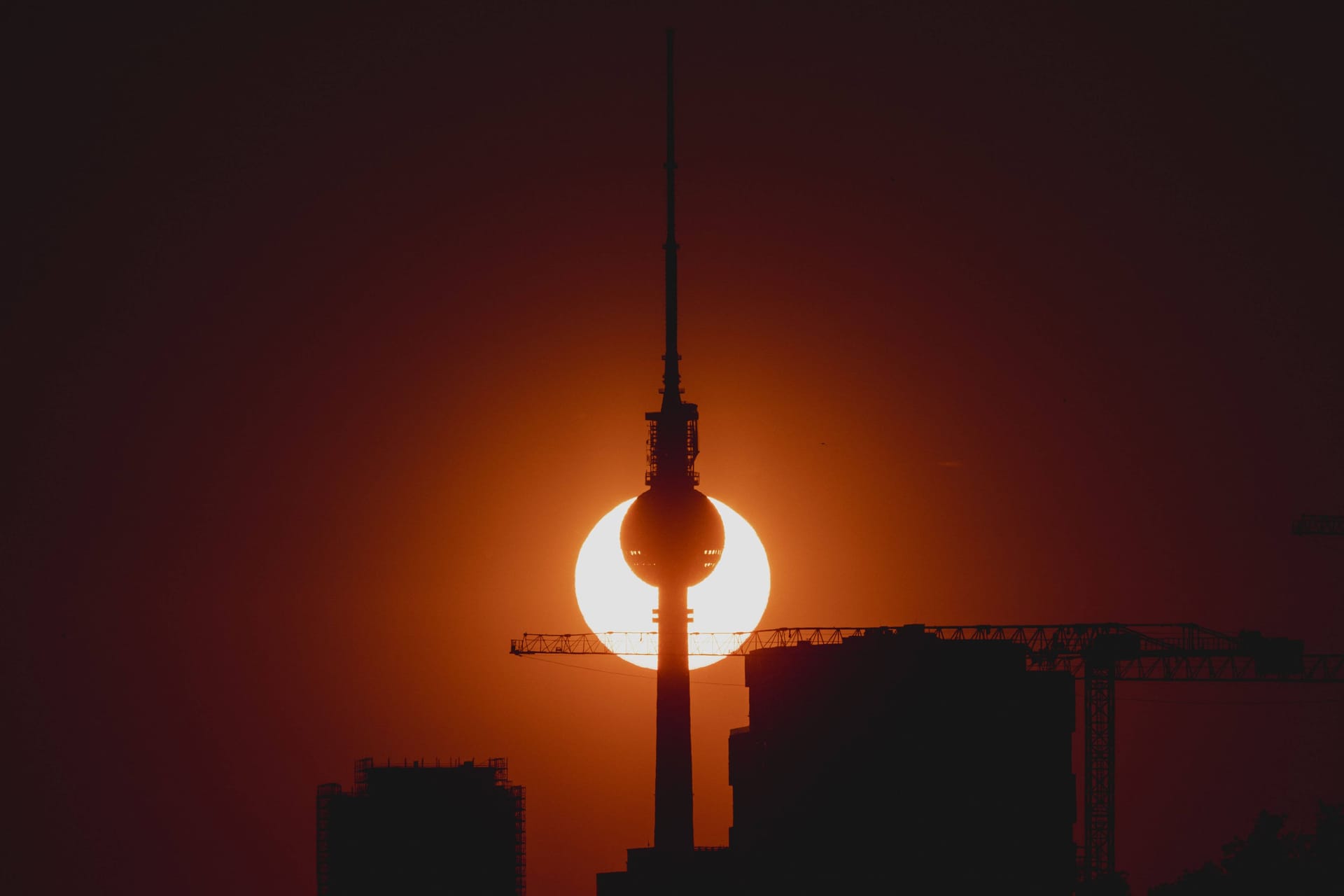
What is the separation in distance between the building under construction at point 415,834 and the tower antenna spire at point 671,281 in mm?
43865

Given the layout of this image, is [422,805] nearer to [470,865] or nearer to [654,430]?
[470,865]

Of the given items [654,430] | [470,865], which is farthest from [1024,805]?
[470,865]

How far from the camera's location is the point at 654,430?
176 metres

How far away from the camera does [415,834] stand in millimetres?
186000

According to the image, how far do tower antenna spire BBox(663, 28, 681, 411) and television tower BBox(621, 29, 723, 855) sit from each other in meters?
0.09

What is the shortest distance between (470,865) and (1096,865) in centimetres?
5942

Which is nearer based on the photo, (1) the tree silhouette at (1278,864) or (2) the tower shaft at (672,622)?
(1) the tree silhouette at (1278,864)

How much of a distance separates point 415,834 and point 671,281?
56.4 meters

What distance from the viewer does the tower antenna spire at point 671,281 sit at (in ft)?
575

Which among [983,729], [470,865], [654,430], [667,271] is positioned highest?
[667,271]

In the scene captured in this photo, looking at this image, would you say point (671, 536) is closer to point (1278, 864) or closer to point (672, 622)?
point (672, 622)

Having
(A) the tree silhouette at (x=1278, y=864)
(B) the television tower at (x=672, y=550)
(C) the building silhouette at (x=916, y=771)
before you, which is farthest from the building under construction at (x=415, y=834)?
(A) the tree silhouette at (x=1278, y=864)

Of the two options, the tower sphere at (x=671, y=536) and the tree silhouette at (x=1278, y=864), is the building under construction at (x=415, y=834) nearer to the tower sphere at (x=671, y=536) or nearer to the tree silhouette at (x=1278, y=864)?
the tower sphere at (x=671, y=536)

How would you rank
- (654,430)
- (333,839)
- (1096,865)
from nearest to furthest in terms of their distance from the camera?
1. (1096,865)
2. (654,430)
3. (333,839)
